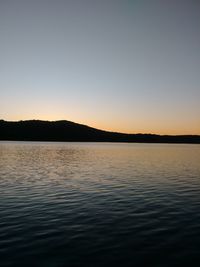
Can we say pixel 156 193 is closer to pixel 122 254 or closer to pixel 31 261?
pixel 122 254

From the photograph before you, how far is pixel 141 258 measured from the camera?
1393 cm

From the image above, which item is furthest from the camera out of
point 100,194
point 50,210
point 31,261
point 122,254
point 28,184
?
point 28,184

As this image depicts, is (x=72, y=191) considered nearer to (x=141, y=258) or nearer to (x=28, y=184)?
(x=28, y=184)

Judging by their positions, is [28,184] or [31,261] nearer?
[31,261]

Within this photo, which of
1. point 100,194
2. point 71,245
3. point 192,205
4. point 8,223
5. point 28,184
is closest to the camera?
point 71,245

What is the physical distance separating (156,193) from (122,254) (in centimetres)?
1832

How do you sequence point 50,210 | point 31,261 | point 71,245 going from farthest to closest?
point 50,210
point 71,245
point 31,261

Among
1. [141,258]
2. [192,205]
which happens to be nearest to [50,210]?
[141,258]

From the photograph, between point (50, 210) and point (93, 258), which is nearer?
point (93, 258)

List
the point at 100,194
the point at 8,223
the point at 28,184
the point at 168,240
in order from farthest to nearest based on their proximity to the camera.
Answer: the point at 28,184 < the point at 100,194 < the point at 8,223 < the point at 168,240

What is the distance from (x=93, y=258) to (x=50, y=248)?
9.00 ft

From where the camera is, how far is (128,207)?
Result: 2488 cm

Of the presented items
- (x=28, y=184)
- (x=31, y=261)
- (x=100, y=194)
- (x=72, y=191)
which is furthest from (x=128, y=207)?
(x=28, y=184)

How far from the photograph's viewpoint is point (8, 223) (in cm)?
1953
